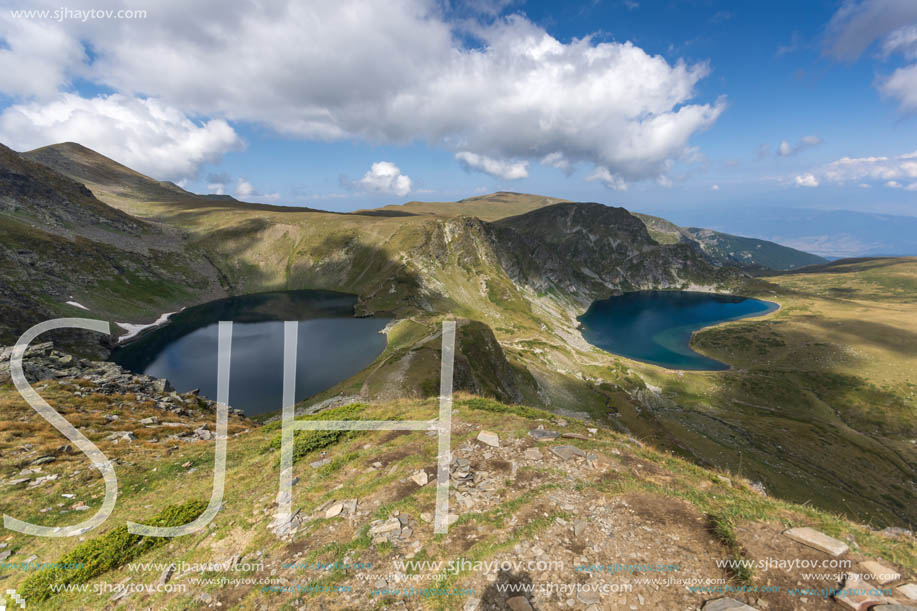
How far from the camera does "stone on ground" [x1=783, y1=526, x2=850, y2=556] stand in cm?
912

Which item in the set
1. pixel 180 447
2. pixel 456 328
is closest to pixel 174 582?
pixel 180 447

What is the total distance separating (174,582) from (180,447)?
50.7 feet

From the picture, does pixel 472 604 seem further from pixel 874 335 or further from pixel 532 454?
pixel 874 335

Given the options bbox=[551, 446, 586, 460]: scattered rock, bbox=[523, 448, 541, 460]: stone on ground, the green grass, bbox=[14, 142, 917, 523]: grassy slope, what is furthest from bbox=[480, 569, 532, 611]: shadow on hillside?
bbox=[14, 142, 917, 523]: grassy slope

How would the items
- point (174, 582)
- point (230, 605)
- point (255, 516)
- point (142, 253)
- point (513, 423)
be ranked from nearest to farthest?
1. point (230, 605)
2. point (174, 582)
3. point (255, 516)
4. point (513, 423)
5. point (142, 253)

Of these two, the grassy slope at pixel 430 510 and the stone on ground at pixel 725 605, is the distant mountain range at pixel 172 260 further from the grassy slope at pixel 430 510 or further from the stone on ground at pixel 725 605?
the stone on ground at pixel 725 605

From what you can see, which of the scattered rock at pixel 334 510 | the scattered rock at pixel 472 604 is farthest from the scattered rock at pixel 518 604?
the scattered rock at pixel 334 510

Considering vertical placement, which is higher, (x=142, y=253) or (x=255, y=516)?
(x=142, y=253)

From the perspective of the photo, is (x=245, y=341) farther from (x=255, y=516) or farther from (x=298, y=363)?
(x=255, y=516)

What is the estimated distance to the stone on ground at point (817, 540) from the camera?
9.12 metres

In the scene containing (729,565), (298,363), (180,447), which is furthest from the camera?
(298,363)

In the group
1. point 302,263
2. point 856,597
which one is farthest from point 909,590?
point 302,263

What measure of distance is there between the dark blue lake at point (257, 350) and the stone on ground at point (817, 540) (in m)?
68.8

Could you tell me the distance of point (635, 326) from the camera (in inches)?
7357
